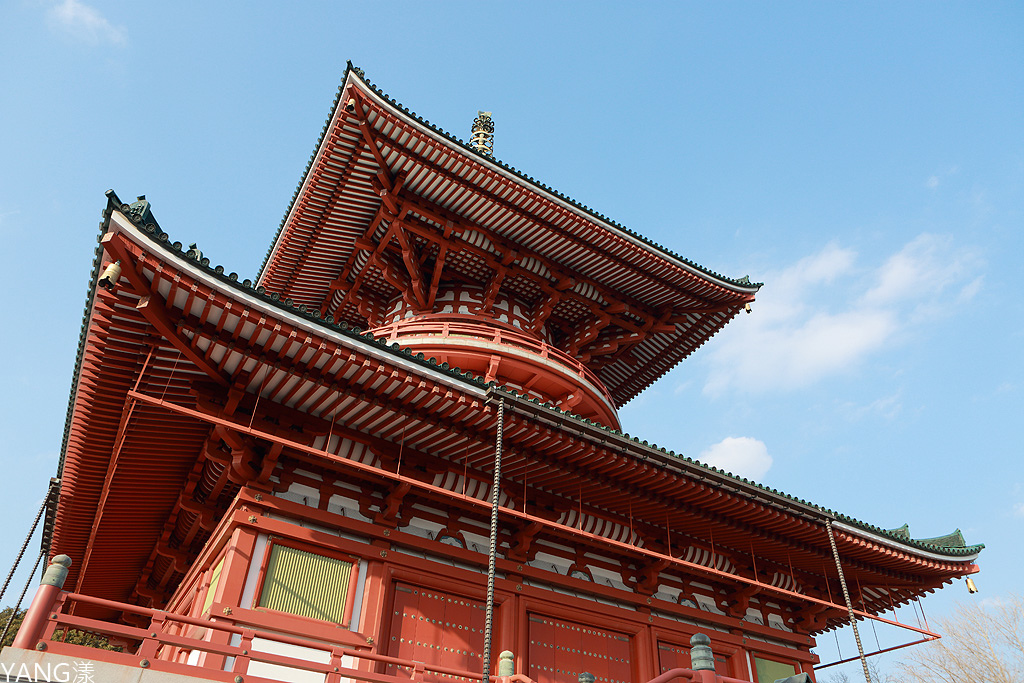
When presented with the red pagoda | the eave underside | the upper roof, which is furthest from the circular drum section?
the eave underside

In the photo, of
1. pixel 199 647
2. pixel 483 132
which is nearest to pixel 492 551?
pixel 199 647

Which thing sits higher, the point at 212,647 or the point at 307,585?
the point at 307,585

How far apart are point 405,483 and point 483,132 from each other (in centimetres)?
1777

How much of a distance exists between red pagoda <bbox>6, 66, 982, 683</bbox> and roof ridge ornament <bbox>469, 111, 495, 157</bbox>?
8.77 metres

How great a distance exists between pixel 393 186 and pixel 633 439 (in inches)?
335

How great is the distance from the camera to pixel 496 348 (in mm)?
16906

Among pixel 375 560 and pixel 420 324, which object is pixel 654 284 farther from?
pixel 375 560

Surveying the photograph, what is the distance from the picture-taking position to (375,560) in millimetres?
11305

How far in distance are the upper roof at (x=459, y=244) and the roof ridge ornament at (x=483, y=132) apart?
873 centimetres

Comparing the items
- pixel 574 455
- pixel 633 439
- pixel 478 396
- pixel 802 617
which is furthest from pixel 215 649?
pixel 802 617

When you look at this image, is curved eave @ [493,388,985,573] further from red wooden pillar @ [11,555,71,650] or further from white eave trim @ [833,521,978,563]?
red wooden pillar @ [11,555,71,650]

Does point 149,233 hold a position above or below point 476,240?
below

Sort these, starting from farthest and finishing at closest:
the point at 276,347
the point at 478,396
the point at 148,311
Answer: the point at 478,396, the point at 276,347, the point at 148,311

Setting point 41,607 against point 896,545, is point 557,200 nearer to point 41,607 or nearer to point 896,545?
point 896,545
